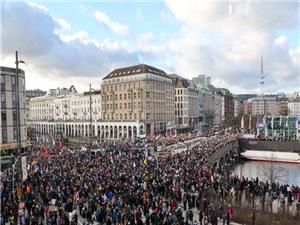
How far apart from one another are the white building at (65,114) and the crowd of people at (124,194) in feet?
217

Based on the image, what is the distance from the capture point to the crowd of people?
1897 cm

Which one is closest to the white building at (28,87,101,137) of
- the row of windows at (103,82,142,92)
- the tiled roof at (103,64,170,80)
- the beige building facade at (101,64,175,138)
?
the beige building facade at (101,64,175,138)

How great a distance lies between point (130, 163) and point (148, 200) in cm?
1399

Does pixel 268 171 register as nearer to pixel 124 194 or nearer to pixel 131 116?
pixel 124 194

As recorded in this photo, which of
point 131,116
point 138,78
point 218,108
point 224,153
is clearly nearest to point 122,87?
point 138,78

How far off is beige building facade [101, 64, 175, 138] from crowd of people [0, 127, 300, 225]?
51.8 m

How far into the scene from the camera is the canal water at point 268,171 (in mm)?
50206

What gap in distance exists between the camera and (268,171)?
2196 inches

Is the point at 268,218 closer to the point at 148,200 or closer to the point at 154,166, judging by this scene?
the point at 148,200

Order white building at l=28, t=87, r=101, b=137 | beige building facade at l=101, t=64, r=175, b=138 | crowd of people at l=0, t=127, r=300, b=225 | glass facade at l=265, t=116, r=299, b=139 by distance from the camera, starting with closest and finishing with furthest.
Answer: crowd of people at l=0, t=127, r=300, b=225 → glass facade at l=265, t=116, r=299, b=139 → beige building facade at l=101, t=64, r=175, b=138 → white building at l=28, t=87, r=101, b=137

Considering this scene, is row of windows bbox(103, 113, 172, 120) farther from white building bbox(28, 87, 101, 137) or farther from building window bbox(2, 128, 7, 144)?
building window bbox(2, 128, 7, 144)


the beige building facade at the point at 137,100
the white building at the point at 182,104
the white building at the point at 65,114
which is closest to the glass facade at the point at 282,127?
the white building at the point at 182,104

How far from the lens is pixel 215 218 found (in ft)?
65.0

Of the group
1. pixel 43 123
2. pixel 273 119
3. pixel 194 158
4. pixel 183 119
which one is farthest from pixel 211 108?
pixel 194 158
